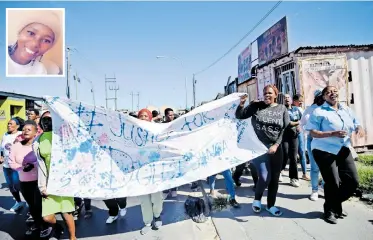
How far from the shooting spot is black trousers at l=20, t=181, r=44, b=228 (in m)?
3.61

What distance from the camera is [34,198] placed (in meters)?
3.66

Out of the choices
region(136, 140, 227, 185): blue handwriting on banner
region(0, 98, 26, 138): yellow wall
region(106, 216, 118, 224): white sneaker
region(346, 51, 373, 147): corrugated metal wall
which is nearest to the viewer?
region(136, 140, 227, 185): blue handwriting on banner

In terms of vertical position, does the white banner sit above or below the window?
below

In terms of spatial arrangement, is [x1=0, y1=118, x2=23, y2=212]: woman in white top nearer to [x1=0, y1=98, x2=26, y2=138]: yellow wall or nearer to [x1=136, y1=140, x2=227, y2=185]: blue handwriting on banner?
[x1=136, y1=140, x2=227, y2=185]: blue handwriting on banner

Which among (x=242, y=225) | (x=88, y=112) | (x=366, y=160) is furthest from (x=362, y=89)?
(x=88, y=112)

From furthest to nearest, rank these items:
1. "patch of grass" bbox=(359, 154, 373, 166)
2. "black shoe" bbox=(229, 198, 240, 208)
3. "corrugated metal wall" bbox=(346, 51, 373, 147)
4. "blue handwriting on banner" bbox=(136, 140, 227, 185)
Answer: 1. "corrugated metal wall" bbox=(346, 51, 373, 147)
2. "patch of grass" bbox=(359, 154, 373, 166)
3. "black shoe" bbox=(229, 198, 240, 208)
4. "blue handwriting on banner" bbox=(136, 140, 227, 185)

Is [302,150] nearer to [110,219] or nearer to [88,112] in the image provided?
[110,219]

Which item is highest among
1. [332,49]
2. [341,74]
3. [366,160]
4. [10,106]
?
[332,49]

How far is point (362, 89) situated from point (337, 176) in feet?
23.2

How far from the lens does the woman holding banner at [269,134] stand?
12.3 feet

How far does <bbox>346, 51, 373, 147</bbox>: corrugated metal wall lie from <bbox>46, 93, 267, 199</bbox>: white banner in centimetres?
689

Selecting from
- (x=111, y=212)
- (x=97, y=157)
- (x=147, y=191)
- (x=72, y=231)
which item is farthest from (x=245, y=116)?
(x=72, y=231)

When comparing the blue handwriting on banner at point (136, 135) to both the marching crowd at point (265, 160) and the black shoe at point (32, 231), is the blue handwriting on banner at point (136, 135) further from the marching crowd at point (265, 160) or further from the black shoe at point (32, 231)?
the black shoe at point (32, 231)

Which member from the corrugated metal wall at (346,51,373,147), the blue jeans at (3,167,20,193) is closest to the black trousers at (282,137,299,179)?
the corrugated metal wall at (346,51,373,147)
